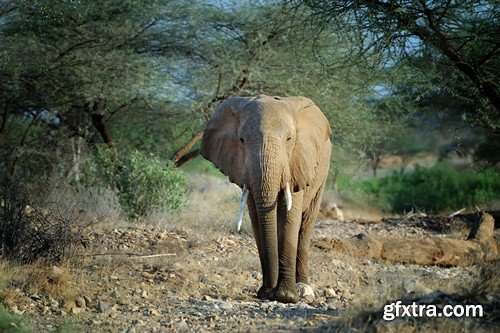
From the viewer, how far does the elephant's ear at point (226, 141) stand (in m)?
8.30

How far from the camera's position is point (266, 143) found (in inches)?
301

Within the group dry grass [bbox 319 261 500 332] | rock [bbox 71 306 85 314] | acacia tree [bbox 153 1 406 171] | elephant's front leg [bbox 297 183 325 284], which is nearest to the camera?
dry grass [bbox 319 261 500 332]

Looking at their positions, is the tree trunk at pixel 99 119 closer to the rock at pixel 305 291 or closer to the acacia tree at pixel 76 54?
the acacia tree at pixel 76 54

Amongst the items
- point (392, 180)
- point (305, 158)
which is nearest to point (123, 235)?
point (305, 158)

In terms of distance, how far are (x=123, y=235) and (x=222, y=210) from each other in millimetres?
3985

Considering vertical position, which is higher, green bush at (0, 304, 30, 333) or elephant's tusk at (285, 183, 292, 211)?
elephant's tusk at (285, 183, 292, 211)

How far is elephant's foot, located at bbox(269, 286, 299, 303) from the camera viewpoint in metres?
7.96

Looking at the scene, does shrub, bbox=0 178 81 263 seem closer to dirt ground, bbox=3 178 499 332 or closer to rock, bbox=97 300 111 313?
dirt ground, bbox=3 178 499 332

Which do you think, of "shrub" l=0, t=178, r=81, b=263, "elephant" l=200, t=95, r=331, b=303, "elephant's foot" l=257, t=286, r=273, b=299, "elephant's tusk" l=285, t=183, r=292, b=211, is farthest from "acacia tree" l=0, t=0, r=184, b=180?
"elephant's foot" l=257, t=286, r=273, b=299

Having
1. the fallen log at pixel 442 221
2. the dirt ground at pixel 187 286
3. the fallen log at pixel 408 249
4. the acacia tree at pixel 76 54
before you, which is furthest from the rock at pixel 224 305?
the fallen log at pixel 442 221

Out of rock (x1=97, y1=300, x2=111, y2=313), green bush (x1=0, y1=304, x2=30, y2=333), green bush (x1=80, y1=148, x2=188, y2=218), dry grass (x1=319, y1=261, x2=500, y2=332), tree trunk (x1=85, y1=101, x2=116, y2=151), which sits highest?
dry grass (x1=319, y1=261, x2=500, y2=332)

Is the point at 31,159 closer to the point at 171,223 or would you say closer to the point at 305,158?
the point at 171,223

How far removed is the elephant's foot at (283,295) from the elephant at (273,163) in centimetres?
1

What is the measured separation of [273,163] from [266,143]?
0.21m
